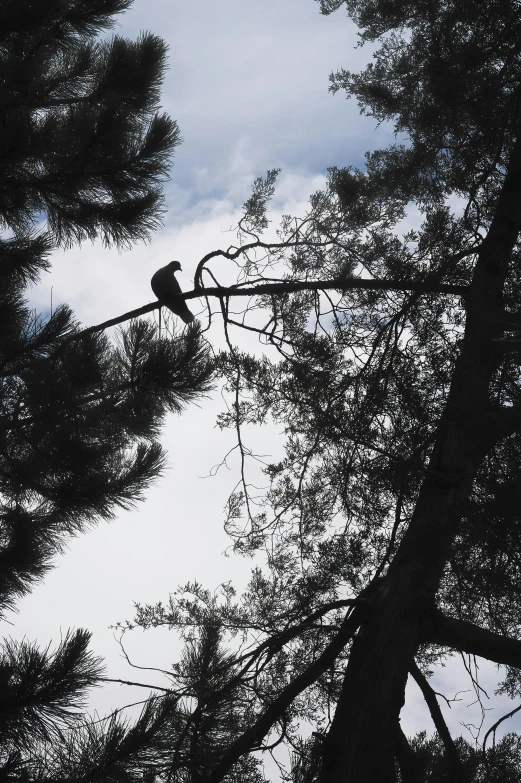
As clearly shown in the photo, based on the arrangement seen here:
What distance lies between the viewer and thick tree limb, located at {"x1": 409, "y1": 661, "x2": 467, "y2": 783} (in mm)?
2299

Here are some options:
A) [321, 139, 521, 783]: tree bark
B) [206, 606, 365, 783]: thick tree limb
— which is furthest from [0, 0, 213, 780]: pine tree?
[321, 139, 521, 783]: tree bark

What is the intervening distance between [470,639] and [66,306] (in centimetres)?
281

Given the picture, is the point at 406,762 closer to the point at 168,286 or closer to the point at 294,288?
the point at 294,288

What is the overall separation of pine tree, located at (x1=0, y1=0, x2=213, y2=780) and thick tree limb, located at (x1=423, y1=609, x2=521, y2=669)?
1.39 m

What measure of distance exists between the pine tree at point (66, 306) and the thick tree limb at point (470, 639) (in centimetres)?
139

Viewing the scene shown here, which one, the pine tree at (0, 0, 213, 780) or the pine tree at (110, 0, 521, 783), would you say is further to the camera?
the pine tree at (0, 0, 213, 780)

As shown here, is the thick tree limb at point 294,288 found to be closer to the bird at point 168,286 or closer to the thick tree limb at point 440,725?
the bird at point 168,286

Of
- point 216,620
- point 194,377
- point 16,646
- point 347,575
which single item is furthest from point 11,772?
point 194,377

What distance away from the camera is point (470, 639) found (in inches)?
82.1

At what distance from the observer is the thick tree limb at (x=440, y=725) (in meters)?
2.30

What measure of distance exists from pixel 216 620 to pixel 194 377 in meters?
1.30

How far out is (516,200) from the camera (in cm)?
290

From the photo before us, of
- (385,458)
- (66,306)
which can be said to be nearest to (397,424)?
(385,458)

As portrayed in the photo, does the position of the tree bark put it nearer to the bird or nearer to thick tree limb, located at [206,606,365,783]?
thick tree limb, located at [206,606,365,783]
